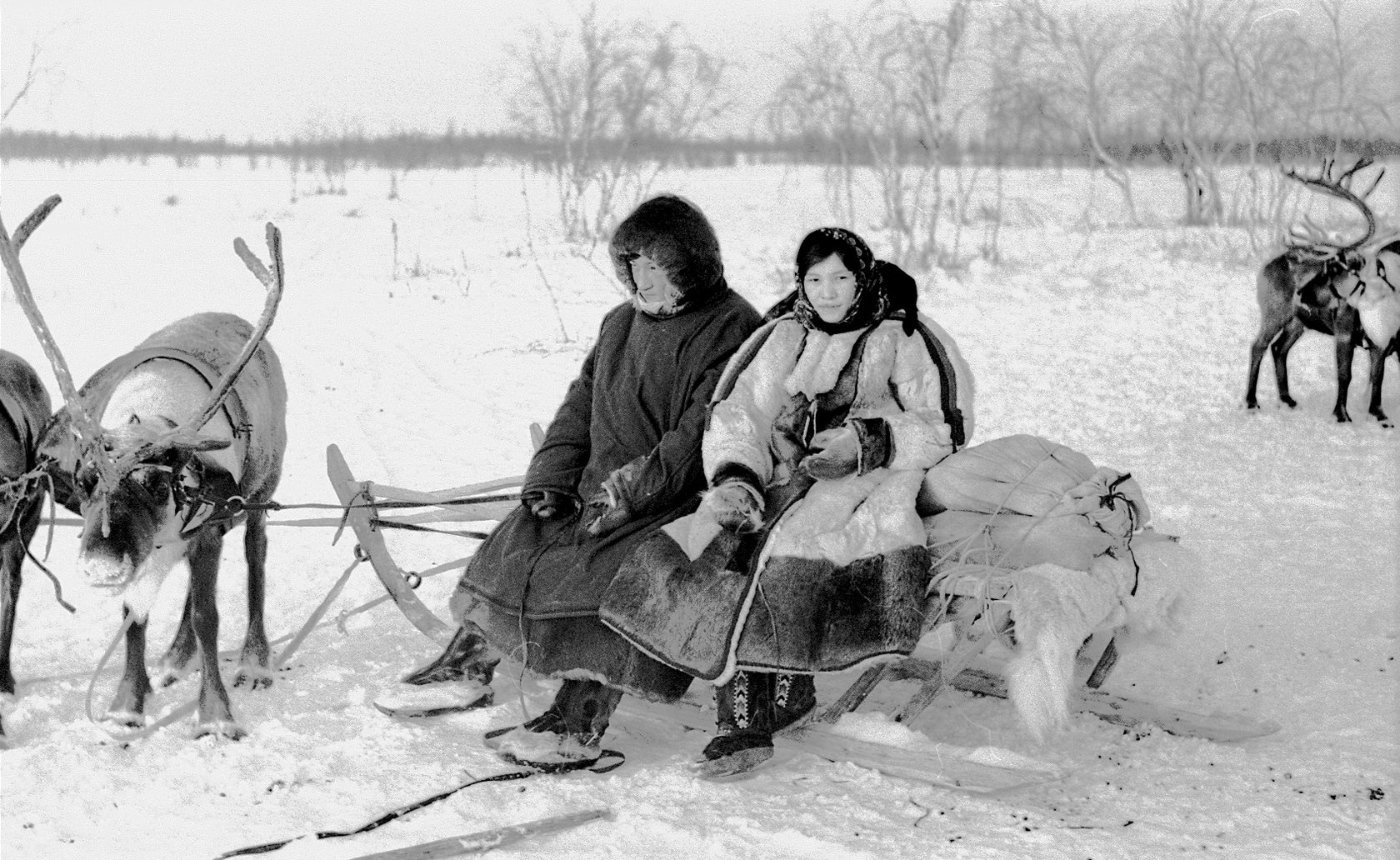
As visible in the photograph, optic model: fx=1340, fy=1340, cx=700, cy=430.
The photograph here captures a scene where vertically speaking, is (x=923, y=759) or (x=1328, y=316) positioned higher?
(x=1328, y=316)

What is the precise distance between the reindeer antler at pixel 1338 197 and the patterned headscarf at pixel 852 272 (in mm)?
6245

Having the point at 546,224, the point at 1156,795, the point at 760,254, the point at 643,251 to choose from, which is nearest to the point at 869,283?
the point at 643,251

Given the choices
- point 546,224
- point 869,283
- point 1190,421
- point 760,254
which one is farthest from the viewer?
point 546,224

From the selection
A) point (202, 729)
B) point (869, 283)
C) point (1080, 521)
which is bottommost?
point (202, 729)

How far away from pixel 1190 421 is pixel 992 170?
1528 cm

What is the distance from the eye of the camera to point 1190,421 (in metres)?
8.87

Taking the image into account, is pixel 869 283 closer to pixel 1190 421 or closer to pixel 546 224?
pixel 1190 421

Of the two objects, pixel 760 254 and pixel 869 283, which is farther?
pixel 760 254

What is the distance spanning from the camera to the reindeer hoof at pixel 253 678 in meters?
4.53

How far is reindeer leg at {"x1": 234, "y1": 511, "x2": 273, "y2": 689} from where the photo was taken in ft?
15.0

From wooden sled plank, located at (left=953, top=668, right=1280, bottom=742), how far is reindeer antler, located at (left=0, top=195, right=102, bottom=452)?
2.73 metres

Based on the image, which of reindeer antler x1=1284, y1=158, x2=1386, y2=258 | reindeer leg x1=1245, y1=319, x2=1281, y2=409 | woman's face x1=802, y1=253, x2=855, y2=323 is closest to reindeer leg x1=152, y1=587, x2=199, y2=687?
woman's face x1=802, y1=253, x2=855, y2=323

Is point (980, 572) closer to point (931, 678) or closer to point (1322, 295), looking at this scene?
point (931, 678)

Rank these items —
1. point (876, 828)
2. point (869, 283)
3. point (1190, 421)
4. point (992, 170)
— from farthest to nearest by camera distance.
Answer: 1. point (992, 170)
2. point (1190, 421)
3. point (869, 283)
4. point (876, 828)
